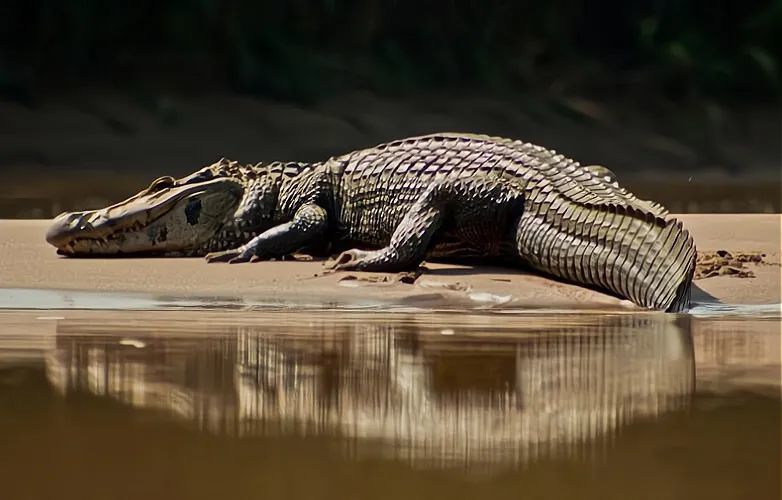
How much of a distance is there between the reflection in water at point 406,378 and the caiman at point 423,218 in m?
0.85

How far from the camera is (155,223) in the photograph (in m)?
6.57

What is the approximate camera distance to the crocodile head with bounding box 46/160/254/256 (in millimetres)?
6469

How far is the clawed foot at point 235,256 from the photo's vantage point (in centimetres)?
620

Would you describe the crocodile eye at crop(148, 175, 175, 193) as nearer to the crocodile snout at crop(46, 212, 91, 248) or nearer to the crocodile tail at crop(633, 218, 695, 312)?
the crocodile snout at crop(46, 212, 91, 248)

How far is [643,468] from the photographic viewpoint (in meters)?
2.21

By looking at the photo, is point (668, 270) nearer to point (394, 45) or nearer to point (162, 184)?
point (162, 184)

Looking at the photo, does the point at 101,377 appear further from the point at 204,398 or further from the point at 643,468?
the point at 643,468

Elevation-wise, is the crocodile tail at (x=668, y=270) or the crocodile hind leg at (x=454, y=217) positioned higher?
the crocodile hind leg at (x=454, y=217)

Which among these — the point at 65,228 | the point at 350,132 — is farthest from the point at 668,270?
the point at 350,132

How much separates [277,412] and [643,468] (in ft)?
2.57

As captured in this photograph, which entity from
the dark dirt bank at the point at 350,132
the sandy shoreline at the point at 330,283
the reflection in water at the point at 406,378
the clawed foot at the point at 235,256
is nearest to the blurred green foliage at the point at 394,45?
the dark dirt bank at the point at 350,132

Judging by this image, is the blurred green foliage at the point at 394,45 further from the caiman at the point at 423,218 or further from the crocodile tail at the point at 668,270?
the crocodile tail at the point at 668,270

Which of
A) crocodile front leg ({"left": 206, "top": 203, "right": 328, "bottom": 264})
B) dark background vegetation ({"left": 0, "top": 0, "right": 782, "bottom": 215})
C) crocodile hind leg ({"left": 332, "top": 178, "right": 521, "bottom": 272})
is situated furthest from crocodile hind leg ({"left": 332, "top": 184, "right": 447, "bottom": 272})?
dark background vegetation ({"left": 0, "top": 0, "right": 782, "bottom": 215})

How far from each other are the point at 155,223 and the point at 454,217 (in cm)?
153
